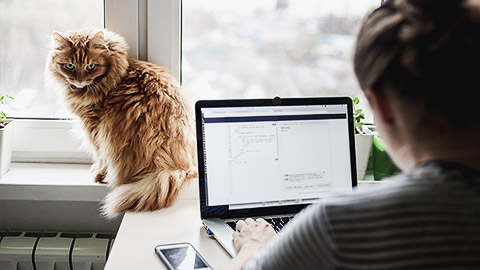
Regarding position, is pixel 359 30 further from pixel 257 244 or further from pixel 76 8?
pixel 76 8

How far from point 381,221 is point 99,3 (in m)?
1.35

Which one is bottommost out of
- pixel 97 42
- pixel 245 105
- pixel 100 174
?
pixel 100 174

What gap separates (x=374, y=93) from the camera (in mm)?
647

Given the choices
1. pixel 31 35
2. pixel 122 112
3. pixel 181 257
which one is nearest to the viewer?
pixel 181 257

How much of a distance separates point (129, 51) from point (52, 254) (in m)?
0.65

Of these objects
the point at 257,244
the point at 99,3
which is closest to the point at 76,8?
the point at 99,3

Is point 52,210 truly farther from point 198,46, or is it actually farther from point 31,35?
point 198,46

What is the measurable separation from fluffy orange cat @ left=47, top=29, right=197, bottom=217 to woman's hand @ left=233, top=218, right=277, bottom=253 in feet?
1.03

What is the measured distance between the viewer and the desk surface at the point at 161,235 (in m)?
1.18

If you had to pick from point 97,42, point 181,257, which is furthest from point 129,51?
point 181,257

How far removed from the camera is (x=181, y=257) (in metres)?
1.18

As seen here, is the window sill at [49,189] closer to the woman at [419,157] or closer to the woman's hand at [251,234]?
the woman's hand at [251,234]

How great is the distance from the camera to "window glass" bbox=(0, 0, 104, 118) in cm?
169

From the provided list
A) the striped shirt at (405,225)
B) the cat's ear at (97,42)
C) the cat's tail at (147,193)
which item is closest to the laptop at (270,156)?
the cat's tail at (147,193)
